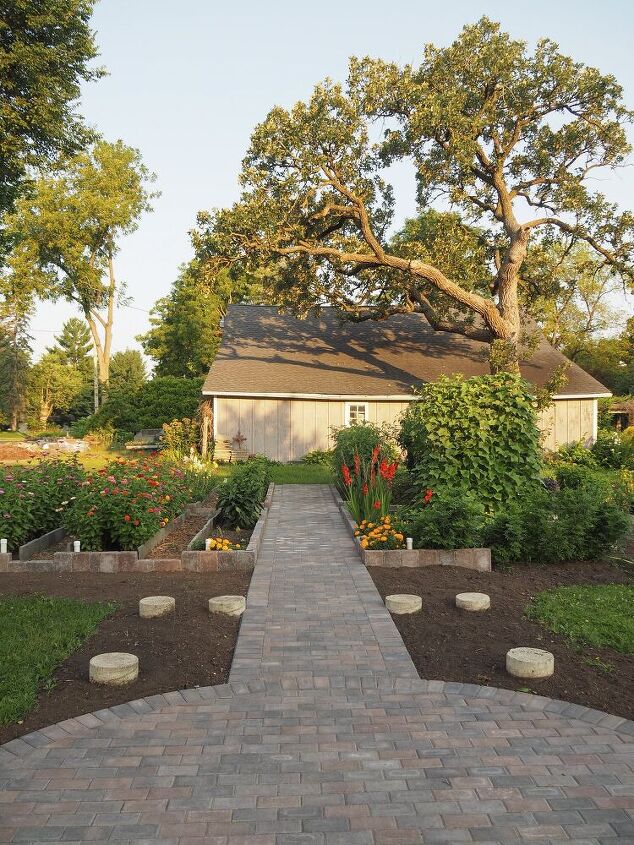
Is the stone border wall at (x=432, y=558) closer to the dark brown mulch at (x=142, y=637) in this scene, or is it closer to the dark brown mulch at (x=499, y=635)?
the dark brown mulch at (x=499, y=635)

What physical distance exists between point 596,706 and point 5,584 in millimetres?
6014

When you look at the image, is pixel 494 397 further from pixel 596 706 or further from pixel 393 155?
pixel 393 155

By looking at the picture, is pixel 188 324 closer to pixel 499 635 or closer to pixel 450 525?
pixel 450 525

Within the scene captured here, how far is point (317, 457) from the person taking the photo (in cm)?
2086

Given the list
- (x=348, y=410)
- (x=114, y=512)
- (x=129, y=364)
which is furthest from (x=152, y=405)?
(x=129, y=364)

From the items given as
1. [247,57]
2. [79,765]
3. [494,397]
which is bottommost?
[79,765]

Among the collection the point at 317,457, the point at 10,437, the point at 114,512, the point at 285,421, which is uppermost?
the point at 285,421

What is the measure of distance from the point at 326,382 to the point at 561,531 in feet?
46.7

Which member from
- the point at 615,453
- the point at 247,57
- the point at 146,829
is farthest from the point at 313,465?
the point at 146,829

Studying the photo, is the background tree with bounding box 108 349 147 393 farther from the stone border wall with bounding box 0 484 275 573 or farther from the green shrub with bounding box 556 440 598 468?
the stone border wall with bounding box 0 484 275 573

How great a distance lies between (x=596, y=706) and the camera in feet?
13.8

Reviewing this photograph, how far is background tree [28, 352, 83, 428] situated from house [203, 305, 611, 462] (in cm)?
3151

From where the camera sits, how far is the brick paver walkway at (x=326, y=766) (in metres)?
2.96

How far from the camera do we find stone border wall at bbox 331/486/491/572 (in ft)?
25.9
